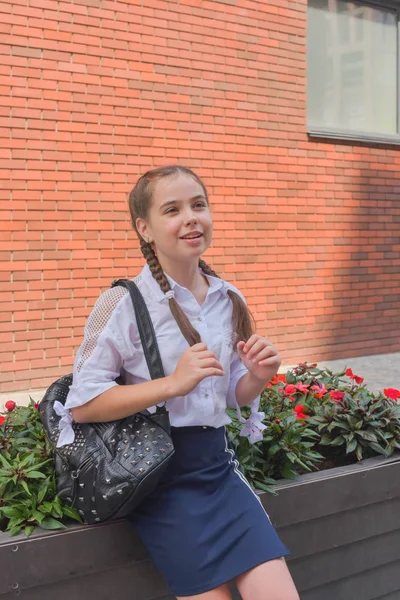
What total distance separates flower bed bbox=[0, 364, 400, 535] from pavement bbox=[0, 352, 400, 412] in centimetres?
342

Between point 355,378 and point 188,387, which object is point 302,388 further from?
point 188,387

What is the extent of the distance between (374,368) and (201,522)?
239 inches

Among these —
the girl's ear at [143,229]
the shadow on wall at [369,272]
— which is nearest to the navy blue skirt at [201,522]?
the girl's ear at [143,229]

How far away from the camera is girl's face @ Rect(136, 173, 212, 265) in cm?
225

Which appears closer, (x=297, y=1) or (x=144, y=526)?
→ (x=144, y=526)

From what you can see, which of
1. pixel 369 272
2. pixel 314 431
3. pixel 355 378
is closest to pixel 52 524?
pixel 314 431

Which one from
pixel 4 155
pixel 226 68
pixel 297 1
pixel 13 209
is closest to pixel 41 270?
pixel 13 209

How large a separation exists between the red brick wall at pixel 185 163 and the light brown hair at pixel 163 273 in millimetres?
3928

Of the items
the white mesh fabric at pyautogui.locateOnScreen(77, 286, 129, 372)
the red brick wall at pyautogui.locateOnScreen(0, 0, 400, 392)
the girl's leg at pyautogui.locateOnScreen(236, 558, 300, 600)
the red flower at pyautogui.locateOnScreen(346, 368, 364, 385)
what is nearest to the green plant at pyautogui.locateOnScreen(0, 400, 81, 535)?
the white mesh fabric at pyautogui.locateOnScreen(77, 286, 129, 372)

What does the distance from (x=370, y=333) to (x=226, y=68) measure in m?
3.55

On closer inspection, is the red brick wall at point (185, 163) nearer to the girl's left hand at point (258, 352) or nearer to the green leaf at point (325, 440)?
the green leaf at point (325, 440)

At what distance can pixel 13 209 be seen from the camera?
6031 millimetres

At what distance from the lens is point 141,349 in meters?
2.17

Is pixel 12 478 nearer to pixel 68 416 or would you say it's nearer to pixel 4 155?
pixel 68 416
